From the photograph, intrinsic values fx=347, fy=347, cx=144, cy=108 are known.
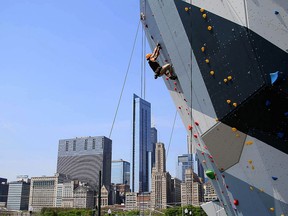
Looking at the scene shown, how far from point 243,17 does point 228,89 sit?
4.78 ft

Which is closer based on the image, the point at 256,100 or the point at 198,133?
the point at 256,100

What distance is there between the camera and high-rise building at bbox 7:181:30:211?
179175mm

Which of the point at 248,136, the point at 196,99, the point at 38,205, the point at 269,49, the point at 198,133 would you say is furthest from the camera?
the point at 38,205

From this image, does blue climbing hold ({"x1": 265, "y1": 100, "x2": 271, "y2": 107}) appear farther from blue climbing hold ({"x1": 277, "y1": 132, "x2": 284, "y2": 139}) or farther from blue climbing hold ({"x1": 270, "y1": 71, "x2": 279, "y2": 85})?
blue climbing hold ({"x1": 277, "y1": 132, "x2": 284, "y2": 139})

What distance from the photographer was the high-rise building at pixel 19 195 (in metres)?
179

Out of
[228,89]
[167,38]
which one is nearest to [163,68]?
[167,38]

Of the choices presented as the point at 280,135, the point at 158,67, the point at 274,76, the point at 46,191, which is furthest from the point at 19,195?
the point at 274,76

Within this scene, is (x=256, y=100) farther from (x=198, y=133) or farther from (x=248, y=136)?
(x=198, y=133)

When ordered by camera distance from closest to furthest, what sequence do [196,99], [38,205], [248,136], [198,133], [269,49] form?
[269,49]
[248,136]
[196,99]
[198,133]
[38,205]

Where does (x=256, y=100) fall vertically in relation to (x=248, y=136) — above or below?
above

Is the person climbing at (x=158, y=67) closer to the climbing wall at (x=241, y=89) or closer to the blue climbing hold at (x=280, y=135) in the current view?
the climbing wall at (x=241, y=89)

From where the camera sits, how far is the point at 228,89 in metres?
7.18

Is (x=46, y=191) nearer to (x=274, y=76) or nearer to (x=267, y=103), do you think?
(x=267, y=103)

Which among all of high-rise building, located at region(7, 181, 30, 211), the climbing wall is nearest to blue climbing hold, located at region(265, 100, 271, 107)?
the climbing wall
